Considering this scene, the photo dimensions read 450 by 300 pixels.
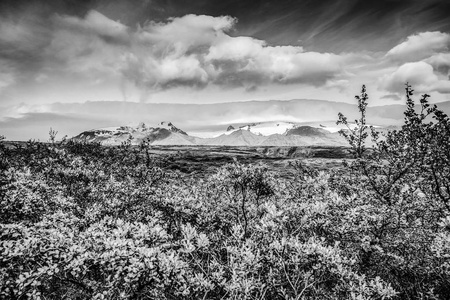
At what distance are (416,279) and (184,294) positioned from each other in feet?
58.4

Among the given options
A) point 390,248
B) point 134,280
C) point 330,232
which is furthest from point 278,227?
point 390,248

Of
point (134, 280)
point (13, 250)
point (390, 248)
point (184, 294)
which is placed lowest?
→ point (390, 248)

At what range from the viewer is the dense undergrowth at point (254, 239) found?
11938 mm

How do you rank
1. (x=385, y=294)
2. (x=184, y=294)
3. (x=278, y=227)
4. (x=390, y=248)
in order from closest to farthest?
(x=184, y=294) → (x=385, y=294) → (x=278, y=227) → (x=390, y=248)

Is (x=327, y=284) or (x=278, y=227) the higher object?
(x=278, y=227)

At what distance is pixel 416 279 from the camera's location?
760 inches

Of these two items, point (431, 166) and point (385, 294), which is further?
point (431, 166)

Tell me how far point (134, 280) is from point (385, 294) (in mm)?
11859

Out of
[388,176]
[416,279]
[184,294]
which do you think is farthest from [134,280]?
[388,176]

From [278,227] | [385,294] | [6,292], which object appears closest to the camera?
[6,292]

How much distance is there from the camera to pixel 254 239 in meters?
16.8

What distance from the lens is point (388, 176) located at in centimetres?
2614

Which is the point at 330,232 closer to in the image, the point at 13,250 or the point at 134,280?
the point at 134,280

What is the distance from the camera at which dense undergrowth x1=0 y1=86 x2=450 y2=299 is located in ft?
39.2
